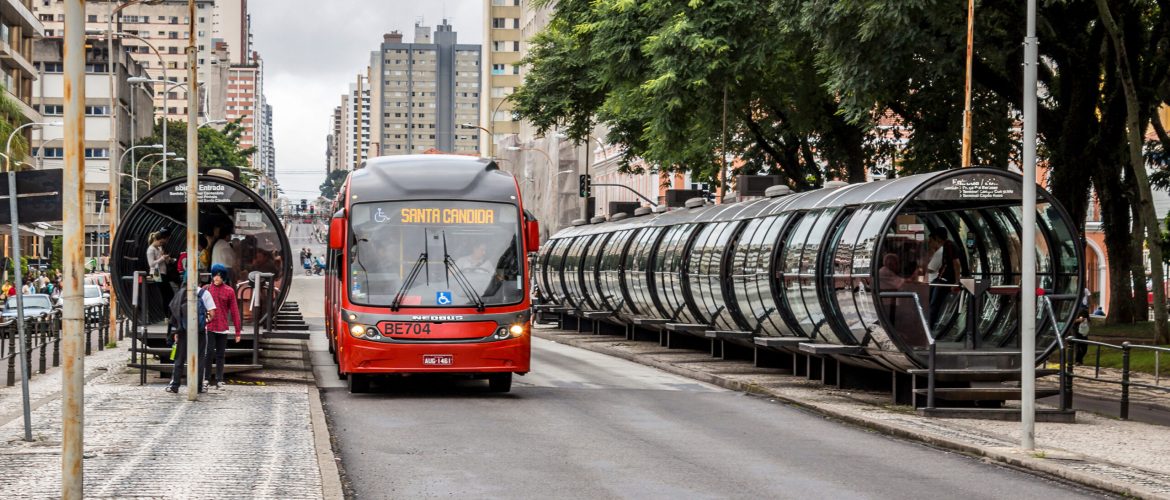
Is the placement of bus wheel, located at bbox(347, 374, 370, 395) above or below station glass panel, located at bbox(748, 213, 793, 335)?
below

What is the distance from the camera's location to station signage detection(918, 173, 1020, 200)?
1805 cm

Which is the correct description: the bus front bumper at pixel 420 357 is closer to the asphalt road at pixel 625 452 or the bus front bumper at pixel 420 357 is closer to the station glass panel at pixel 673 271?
the asphalt road at pixel 625 452

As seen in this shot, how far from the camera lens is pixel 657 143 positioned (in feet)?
121

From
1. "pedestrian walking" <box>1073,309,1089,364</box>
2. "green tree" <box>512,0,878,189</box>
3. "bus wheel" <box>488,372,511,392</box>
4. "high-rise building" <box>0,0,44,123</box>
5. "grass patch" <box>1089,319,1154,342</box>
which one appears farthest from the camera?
"high-rise building" <box>0,0,44,123</box>

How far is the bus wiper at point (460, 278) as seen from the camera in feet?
62.1

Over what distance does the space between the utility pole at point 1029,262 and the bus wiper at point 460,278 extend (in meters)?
6.96

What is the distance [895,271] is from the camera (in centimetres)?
1889

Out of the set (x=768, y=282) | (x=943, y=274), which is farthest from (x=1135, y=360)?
(x=943, y=274)

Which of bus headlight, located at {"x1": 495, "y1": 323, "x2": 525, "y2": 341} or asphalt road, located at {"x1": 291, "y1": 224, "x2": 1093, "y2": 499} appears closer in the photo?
asphalt road, located at {"x1": 291, "y1": 224, "x2": 1093, "y2": 499}

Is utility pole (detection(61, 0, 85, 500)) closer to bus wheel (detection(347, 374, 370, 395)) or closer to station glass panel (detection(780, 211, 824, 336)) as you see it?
bus wheel (detection(347, 374, 370, 395))

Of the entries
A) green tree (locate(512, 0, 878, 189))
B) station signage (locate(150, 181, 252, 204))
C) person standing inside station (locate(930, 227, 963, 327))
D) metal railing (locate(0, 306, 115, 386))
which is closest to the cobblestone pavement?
metal railing (locate(0, 306, 115, 386))

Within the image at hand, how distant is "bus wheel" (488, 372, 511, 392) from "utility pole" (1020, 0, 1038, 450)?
763 centimetres

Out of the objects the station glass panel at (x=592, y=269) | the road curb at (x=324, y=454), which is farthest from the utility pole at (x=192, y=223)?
the station glass panel at (x=592, y=269)

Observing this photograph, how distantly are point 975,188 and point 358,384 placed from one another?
26.1 feet
